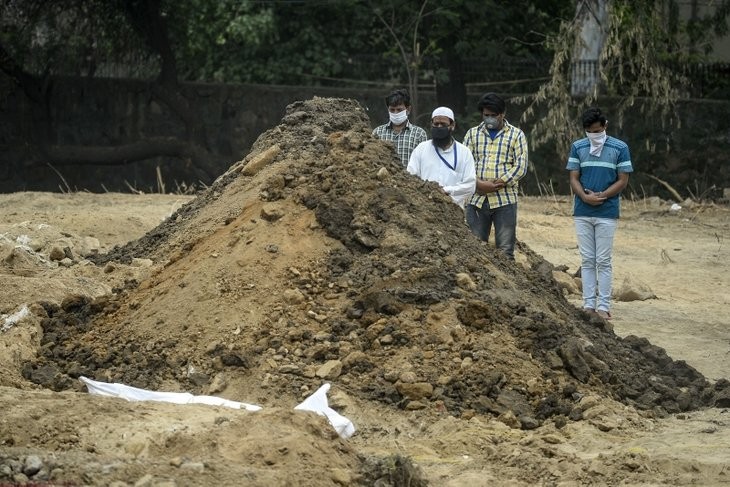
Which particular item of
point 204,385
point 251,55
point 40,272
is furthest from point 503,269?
point 251,55

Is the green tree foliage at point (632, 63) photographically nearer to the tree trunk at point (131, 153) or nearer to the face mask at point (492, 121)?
the tree trunk at point (131, 153)

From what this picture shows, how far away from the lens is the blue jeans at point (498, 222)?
31.2 feet

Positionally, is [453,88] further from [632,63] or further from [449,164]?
[449,164]

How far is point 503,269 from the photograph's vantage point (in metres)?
8.45

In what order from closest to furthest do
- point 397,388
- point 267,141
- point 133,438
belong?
point 133,438 < point 397,388 < point 267,141

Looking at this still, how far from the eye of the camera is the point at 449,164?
912cm

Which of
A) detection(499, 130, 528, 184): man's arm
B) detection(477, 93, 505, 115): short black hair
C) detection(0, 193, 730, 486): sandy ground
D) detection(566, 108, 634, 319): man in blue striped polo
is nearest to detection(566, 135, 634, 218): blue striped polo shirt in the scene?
detection(566, 108, 634, 319): man in blue striped polo

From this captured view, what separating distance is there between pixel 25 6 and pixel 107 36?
4.79 feet

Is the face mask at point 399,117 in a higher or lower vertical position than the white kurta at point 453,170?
higher

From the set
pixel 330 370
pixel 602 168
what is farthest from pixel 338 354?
pixel 602 168

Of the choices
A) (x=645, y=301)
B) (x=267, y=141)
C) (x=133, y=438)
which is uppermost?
(x=267, y=141)

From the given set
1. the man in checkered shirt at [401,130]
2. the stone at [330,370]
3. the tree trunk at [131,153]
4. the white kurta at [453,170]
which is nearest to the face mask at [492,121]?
the white kurta at [453,170]

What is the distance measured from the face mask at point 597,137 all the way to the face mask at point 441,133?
116cm

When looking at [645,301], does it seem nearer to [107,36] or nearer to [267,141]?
[267,141]
